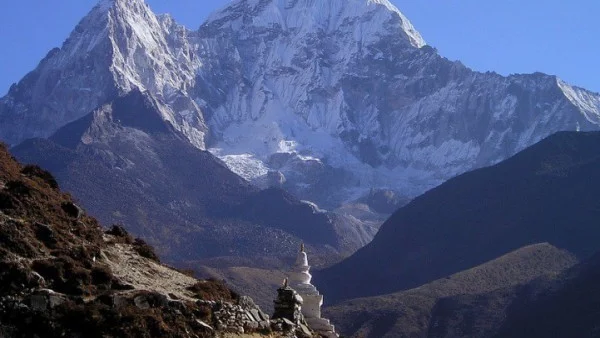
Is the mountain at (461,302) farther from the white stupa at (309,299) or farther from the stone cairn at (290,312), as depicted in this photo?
the stone cairn at (290,312)

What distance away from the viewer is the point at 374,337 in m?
149

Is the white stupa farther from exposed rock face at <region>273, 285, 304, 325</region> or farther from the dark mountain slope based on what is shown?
the dark mountain slope

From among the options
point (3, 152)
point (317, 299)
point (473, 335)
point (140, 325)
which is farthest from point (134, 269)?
point (473, 335)

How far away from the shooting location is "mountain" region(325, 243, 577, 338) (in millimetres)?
149250

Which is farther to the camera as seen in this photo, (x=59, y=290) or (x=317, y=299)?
(x=317, y=299)

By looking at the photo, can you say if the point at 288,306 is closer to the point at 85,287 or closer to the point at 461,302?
the point at 85,287

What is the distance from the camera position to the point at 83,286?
3067cm

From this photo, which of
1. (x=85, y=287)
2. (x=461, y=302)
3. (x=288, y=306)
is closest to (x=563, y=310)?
(x=461, y=302)

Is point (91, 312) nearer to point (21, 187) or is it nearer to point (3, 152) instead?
point (21, 187)

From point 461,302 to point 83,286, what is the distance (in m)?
130

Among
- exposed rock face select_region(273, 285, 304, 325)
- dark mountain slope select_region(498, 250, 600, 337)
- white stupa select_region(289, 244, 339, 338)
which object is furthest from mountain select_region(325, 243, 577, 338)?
exposed rock face select_region(273, 285, 304, 325)

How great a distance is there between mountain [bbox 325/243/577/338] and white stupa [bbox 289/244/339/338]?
89278 millimetres

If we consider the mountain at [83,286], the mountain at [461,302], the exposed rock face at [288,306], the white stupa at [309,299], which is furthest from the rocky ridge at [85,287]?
the mountain at [461,302]

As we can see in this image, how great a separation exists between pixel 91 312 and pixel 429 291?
474ft
